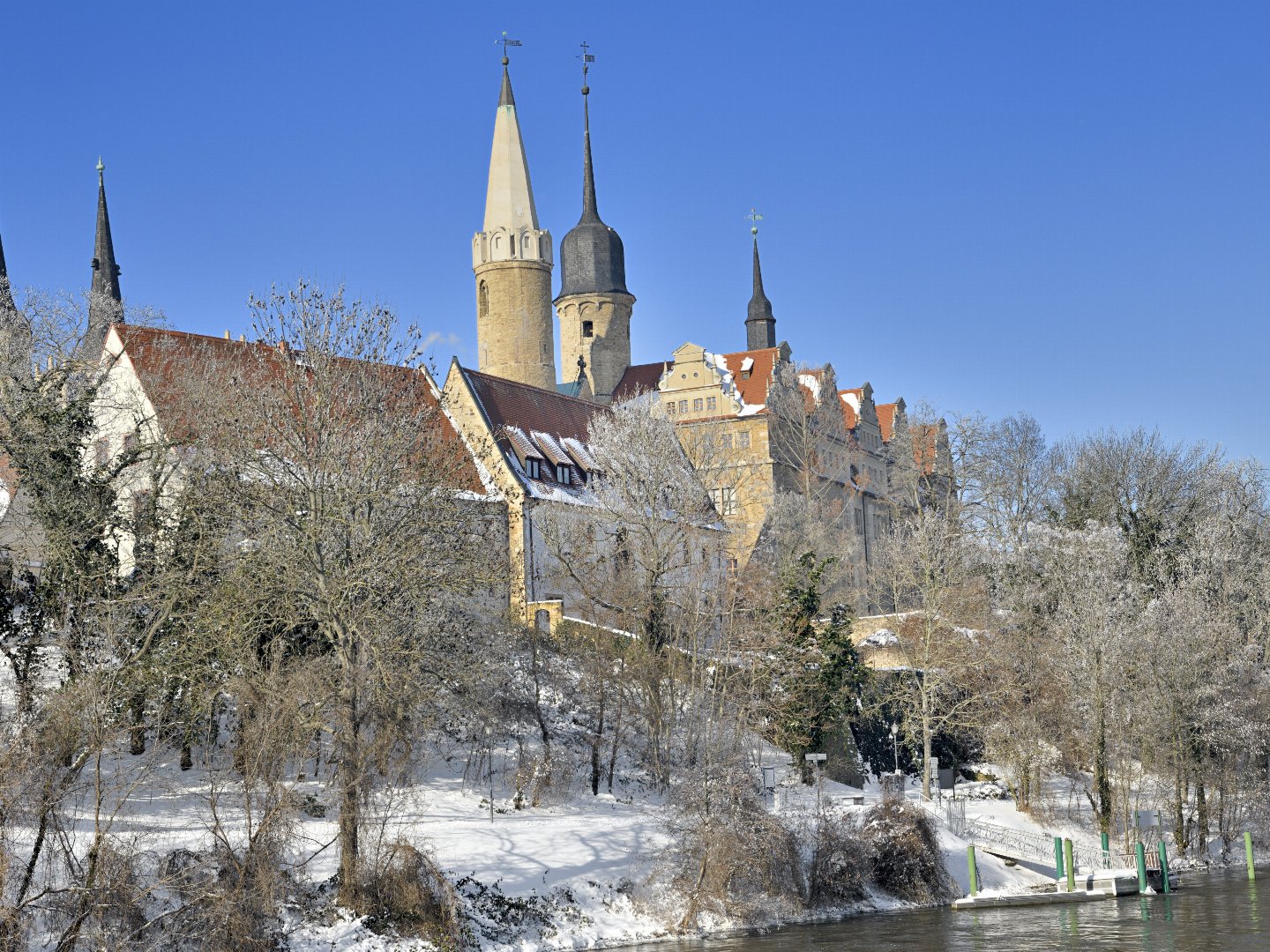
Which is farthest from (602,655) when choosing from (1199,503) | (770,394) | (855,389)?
(855,389)

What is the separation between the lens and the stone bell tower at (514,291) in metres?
70.2

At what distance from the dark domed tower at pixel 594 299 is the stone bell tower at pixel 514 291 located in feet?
36.5

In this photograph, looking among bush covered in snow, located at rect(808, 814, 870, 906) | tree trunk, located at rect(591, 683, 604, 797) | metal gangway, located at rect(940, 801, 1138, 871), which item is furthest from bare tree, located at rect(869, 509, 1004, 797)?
tree trunk, located at rect(591, 683, 604, 797)

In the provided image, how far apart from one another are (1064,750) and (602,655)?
15.3m

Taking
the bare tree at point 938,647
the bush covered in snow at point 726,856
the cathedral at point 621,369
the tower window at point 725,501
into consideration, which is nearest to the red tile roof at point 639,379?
the cathedral at point 621,369

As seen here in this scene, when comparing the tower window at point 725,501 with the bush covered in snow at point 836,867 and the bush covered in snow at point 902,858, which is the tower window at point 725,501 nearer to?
the bush covered in snow at point 902,858

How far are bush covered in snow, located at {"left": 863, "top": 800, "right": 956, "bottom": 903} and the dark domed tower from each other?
49.6 m

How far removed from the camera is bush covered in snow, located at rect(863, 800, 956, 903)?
112 feet

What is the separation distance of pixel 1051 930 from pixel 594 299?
5667 centimetres

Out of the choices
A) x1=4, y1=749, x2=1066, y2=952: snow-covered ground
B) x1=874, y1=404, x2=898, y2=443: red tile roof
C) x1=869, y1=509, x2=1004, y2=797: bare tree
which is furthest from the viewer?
x1=874, y1=404, x2=898, y2=443: red tile roof

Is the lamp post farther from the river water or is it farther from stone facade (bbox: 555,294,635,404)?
stone facade (bbox: 555,294,635,404)

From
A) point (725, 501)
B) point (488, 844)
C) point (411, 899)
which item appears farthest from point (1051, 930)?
point (725, 501)

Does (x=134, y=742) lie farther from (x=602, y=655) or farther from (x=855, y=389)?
(x=855, y=389)

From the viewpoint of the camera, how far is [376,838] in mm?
26922
